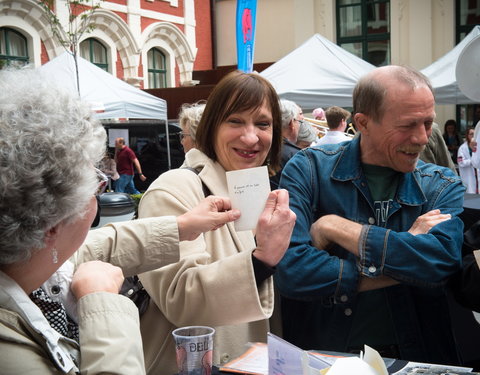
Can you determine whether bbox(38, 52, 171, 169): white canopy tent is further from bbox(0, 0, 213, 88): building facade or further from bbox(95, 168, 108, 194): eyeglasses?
bbox(95, 168, 108, 194): eyeglasses

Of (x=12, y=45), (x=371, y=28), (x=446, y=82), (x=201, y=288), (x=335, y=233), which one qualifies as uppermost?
(x=371, y=28)

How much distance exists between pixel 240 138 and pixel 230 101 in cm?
16

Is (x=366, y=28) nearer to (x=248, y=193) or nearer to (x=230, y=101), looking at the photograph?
(x=230, y=101)

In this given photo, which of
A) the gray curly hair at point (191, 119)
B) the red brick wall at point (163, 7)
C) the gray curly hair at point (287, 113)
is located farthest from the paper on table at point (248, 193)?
the red brick wall at point (163, 7)

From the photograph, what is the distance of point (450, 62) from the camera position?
9867 millimetres

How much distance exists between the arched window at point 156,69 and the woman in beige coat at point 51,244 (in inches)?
864

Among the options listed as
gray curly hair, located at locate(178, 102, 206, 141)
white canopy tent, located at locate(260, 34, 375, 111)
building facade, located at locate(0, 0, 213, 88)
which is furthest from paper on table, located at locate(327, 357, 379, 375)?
building facade, located at locate(0, 0, 213, 88)

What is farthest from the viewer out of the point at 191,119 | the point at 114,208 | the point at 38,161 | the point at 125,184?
the point at 125,184

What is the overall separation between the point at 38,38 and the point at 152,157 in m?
6.44

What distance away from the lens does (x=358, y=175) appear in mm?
2277

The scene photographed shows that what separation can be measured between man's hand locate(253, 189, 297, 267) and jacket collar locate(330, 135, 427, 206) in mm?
568

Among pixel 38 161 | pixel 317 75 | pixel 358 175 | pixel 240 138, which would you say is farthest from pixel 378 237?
pixel 317 75

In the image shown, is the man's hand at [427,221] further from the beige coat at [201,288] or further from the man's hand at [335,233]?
the beige coat at [201,288]

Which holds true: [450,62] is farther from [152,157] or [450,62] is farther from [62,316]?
[62,316]
